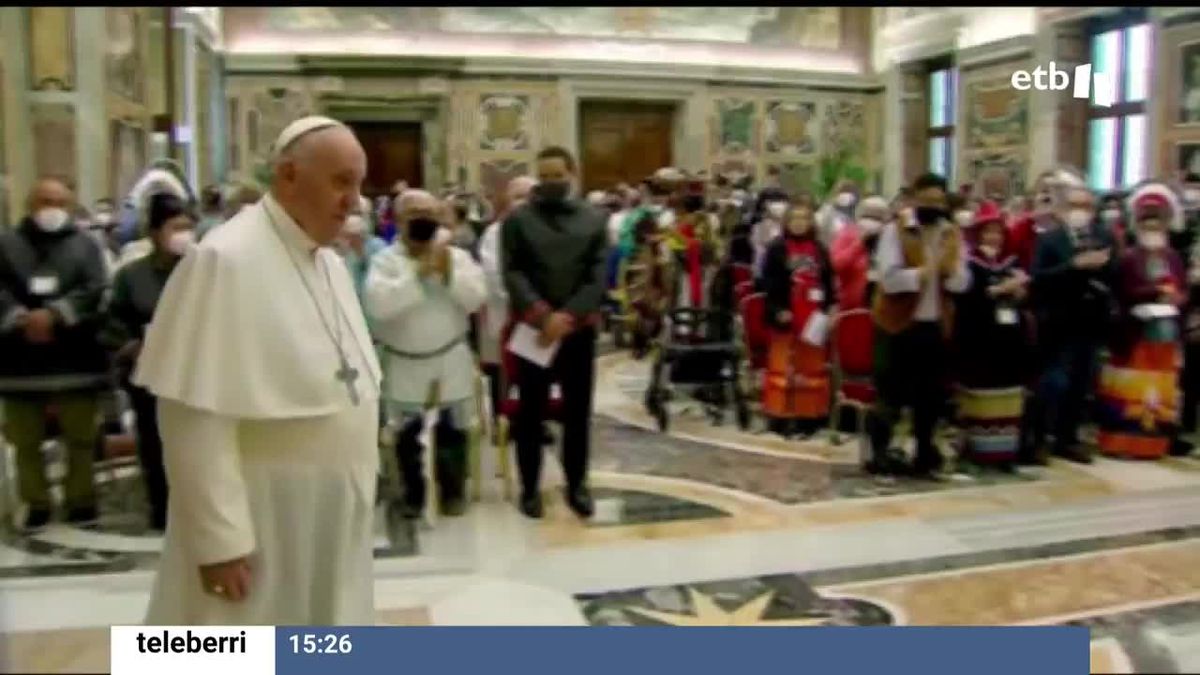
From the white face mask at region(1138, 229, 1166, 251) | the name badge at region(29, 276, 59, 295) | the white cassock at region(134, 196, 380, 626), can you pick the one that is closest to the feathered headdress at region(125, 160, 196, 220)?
the name badge at region(29, 276, 59, 295)

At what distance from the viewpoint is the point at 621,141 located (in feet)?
15.8

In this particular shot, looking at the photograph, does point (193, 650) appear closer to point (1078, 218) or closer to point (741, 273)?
point (1078, 218)

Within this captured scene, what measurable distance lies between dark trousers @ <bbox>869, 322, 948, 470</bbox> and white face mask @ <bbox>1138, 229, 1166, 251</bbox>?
0.80 m

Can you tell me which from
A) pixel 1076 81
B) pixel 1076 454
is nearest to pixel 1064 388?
pixel 1076 454

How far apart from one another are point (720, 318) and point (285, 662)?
12.7 ft

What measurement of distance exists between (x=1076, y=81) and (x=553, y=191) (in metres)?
1.71

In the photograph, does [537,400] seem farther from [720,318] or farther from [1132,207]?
[1132,207]

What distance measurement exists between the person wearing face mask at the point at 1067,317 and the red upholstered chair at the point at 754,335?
120cm

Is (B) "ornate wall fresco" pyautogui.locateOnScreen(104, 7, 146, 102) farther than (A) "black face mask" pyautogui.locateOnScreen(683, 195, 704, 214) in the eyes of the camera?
No

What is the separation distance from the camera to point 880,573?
3.28 metres

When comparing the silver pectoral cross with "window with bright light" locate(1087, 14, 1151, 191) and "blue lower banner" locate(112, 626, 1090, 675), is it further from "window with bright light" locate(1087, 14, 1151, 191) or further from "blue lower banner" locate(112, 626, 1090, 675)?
"window with bright light" locate(1087, 14, 1151, 191)

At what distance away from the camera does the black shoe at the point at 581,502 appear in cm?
393

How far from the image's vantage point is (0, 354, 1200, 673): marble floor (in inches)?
111

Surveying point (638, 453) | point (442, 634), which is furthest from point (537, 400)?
point (442, 634)
